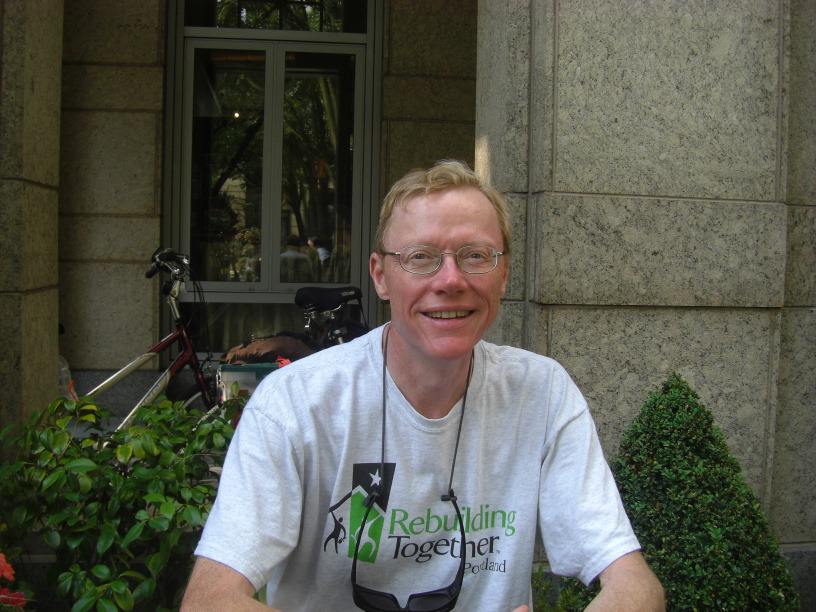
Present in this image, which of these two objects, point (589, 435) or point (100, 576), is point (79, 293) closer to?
point (100, 576)

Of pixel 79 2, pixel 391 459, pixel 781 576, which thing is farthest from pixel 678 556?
pixel 79 2

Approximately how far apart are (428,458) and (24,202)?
9.60ft

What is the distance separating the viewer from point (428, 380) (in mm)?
1973

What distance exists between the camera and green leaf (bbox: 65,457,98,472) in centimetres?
268

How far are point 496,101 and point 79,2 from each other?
4.42 m

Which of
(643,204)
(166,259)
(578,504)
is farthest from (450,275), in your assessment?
(166,259)

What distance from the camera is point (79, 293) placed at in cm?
690

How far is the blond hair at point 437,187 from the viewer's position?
6.46ft

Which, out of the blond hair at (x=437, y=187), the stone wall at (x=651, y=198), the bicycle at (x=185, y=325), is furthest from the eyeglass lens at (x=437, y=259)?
the bicycle at (x=185, y=325)

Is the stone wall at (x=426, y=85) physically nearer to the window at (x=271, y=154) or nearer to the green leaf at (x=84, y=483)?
the window at (x=271, y=154)

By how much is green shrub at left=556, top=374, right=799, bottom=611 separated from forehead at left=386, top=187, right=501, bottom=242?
4.77 feet

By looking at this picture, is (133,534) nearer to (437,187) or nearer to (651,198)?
(437,187)

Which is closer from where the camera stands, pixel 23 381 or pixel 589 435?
pixel 589 435

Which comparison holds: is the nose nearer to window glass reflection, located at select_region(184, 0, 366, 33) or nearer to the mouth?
the mouth
